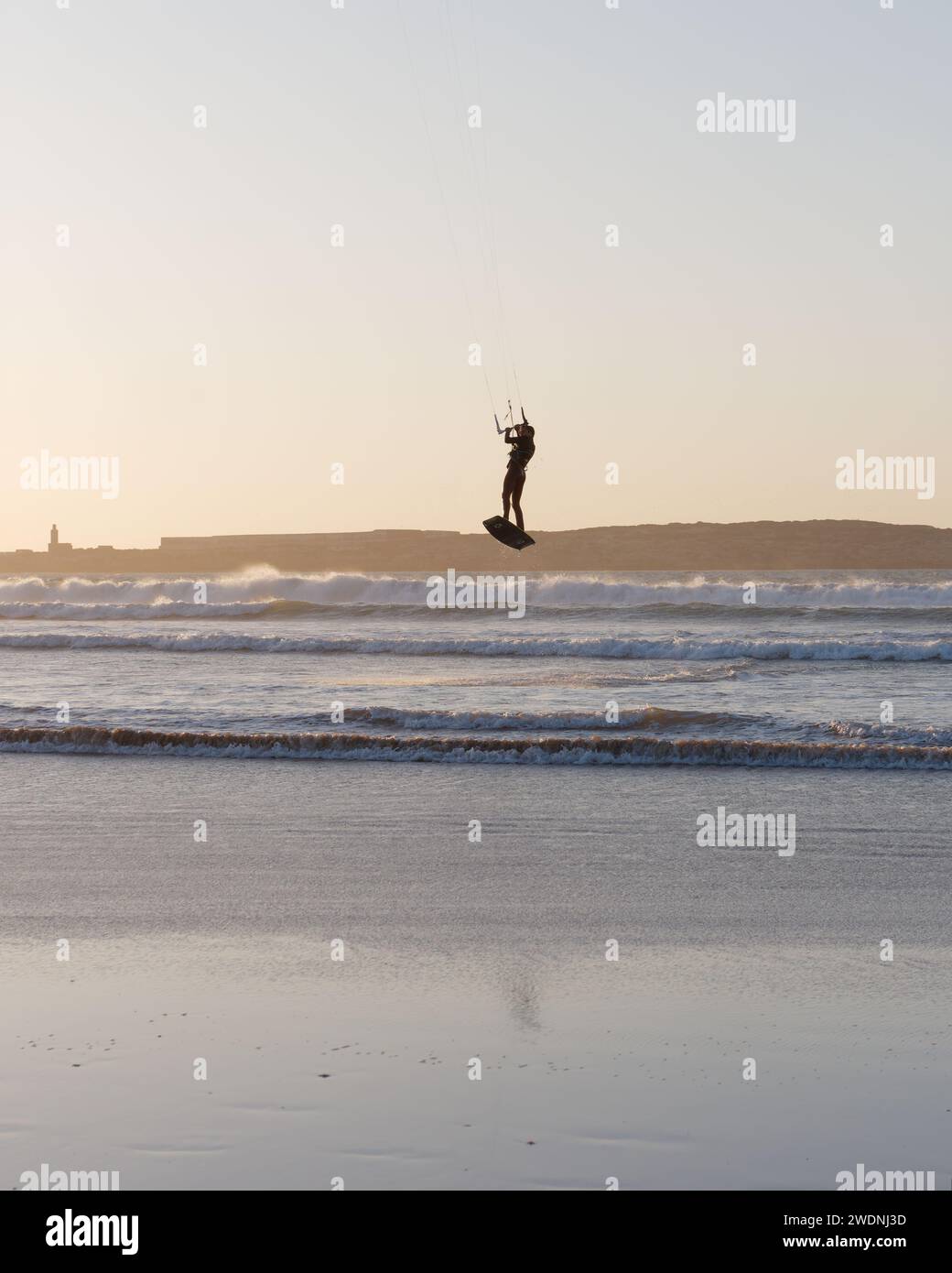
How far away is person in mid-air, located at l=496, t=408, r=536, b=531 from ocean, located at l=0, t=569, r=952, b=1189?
3022 millimetres

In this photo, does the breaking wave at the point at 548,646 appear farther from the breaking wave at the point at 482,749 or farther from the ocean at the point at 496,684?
the breaking wave at the point at 482,749

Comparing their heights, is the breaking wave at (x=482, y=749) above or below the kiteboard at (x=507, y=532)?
below

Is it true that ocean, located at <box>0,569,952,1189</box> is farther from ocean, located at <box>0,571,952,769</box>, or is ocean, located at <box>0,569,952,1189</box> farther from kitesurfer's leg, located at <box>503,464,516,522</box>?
kitesurfer's leg, located at <box>503,464,516,522</box>

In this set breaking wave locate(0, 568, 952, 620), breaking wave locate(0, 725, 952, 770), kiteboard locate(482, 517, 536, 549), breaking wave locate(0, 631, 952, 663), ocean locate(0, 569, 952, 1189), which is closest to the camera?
ocean locate(0, 569, 952, 1189)

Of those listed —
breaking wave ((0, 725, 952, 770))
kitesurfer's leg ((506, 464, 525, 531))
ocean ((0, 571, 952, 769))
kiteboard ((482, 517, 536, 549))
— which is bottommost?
breaking wave ((0, 725, 952, 770))

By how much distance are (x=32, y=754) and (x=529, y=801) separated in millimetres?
6812

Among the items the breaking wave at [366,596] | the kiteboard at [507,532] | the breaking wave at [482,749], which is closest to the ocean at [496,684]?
the breaking wave at [482,749]

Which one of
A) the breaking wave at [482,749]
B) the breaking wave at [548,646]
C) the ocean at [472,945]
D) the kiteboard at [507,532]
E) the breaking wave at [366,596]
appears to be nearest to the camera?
the ocean at [472,945]

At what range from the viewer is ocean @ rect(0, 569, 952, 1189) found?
5.23 meters

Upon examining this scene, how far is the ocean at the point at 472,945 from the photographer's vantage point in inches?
206

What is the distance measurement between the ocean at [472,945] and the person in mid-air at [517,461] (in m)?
3.02

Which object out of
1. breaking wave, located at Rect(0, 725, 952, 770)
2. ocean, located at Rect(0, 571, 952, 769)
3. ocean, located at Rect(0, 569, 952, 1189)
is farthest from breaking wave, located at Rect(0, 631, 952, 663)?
breaking wave, located at Rect(0, 725, 952, 770)

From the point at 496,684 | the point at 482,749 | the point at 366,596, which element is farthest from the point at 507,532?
the point at 366,596

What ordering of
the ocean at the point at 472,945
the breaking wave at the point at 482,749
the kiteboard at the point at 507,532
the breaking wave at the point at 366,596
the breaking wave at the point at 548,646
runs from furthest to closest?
the breaking wave at the point at 366,596, the breaking wave at the point at 548,646, the kiteboard at the point at 507,532, the breaking wave at the point at 482,749, the ocean at the point at 472,945
